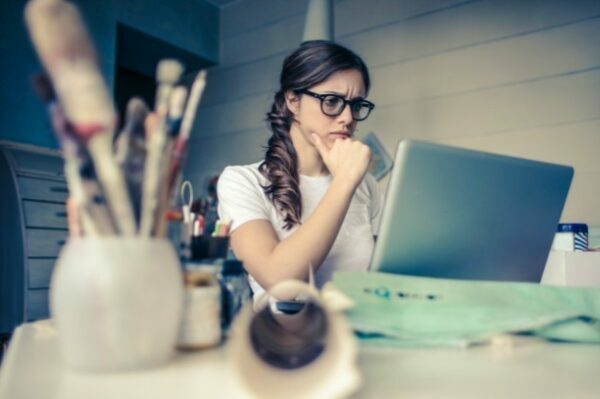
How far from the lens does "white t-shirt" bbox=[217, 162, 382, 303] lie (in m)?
1.27

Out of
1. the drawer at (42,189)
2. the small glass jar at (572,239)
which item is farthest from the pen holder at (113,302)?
the drawer at (42,189)

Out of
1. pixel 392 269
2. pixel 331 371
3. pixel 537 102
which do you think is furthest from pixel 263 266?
pixel 537 102

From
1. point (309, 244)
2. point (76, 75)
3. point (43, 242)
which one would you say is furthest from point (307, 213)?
point (43, 242)

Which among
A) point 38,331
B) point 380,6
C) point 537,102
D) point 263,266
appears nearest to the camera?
point 38,331

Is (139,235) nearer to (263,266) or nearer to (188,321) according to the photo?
(188,321)

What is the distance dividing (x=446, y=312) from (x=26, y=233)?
182cm

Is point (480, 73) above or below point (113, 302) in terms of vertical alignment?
above

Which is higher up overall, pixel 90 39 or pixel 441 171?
pixel 90 39

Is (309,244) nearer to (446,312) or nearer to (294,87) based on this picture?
(446,312)

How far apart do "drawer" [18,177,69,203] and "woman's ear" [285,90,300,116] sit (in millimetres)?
1188

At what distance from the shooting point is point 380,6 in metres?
2.66

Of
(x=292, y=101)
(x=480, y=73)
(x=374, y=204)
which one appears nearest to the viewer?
(x=292, y=101)

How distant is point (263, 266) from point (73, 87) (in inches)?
26.5

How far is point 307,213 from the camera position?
1441 millimetres
